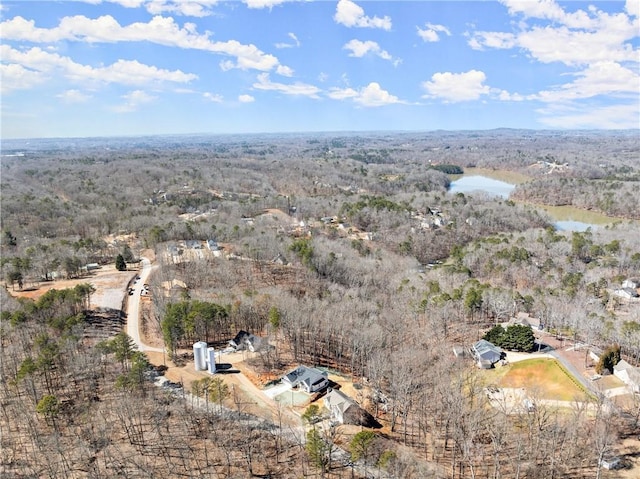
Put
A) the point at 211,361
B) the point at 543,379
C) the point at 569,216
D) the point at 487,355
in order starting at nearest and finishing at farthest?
the point at 543,379, the point at 211,361, the point at 487,355, the point at 569,216

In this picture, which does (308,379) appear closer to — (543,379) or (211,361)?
A: (211,361)

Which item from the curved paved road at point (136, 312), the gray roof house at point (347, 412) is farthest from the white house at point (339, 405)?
the curved paved road at point (136, 312)

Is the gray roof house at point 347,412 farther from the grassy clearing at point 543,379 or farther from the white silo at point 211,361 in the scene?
the grassy clearing at point 543,379

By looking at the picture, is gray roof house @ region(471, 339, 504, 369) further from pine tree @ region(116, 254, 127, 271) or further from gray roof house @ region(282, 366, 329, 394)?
pine tree @ region(116, 254, 127, 271)

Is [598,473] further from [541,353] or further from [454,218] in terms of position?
[454,218]

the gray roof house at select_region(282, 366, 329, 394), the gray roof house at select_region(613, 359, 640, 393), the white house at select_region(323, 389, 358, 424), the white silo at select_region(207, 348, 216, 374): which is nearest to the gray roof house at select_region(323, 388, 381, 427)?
the white house at select_region(323, 389, 358, 424)

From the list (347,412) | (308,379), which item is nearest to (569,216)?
(308,379)

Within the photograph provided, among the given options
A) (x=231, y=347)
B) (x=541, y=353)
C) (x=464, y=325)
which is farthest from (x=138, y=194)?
(x=541, y=353)
